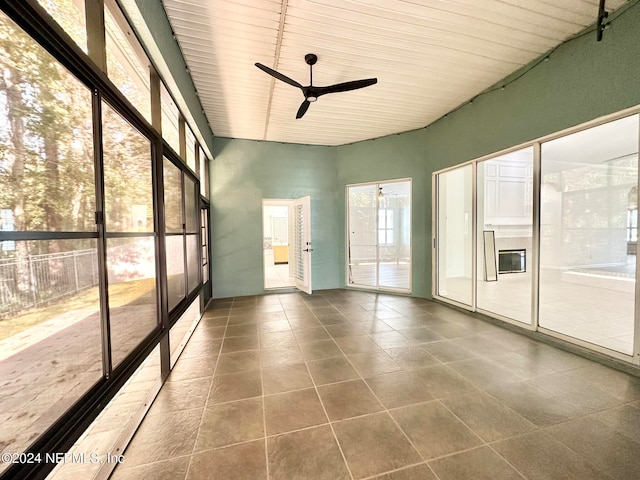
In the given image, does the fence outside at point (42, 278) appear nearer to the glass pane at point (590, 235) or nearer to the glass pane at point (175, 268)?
the glass pane at point (175, 268)

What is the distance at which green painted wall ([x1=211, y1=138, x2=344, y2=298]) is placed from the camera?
17.3 ft

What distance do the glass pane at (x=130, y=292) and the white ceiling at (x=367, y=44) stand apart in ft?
7.08

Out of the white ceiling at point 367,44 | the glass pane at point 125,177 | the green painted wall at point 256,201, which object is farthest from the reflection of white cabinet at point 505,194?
the glass pane at point 125,177

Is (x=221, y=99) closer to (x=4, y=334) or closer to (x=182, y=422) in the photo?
(x=4, y=334)

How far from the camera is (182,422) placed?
6.03 feet

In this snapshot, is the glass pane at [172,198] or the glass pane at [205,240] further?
the glass pane at [205,240]

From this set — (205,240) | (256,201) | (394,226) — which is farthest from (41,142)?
(394,226)

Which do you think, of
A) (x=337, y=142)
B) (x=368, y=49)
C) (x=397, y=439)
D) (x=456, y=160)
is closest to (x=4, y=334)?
(x=397, y=439)

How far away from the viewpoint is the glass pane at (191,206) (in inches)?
134

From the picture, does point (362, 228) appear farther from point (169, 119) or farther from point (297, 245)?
point (169, 119)

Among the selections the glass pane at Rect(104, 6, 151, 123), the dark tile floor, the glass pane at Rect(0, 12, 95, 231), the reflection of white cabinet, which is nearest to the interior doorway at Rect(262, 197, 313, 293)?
the dark tile floor

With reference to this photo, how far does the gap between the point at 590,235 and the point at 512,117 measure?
352 centimetres

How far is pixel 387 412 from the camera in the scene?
190cm

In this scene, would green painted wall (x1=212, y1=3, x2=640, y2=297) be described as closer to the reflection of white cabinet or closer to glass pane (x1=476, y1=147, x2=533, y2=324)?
glass pane (x1=476, y1=147, x2=533, y2=324)
